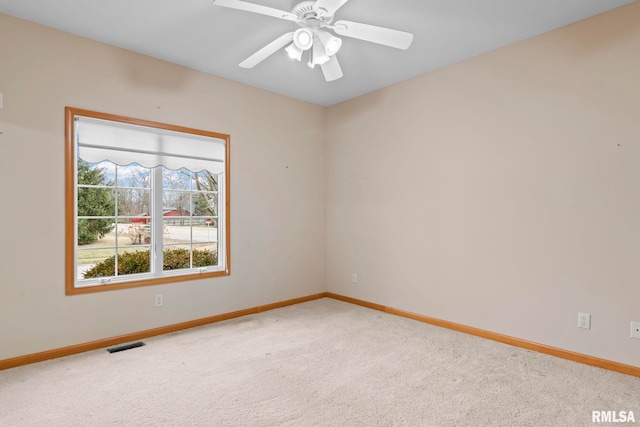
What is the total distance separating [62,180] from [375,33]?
2.69 meters

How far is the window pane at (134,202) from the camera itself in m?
3.26

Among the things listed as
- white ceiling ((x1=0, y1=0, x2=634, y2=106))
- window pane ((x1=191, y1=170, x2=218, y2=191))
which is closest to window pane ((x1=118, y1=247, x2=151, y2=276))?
window pane ((x1=191, y1=170, x2=218, y2=191))

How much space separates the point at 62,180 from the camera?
2.84 meters

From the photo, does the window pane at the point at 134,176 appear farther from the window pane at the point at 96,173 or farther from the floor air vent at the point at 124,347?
the floor air vent at the point at 124,347

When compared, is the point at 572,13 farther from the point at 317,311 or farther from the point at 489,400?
the point at 317,311

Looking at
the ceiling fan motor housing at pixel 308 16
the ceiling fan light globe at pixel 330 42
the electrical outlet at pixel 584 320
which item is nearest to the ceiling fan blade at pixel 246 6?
the ceiling fan motor housing at pixel 308 16

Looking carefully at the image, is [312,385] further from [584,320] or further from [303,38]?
[303,38]

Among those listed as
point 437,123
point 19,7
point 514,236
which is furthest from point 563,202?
point 19,7

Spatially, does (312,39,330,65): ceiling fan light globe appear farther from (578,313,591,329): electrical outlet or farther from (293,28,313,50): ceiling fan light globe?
(578,313,591,329): electrical outlet

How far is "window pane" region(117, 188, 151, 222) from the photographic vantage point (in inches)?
128

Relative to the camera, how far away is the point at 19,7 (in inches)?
98.7

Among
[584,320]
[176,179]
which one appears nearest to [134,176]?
[176,179]

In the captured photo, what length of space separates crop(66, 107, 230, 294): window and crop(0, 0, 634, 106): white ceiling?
699 mm

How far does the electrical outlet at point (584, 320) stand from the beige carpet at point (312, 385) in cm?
30
